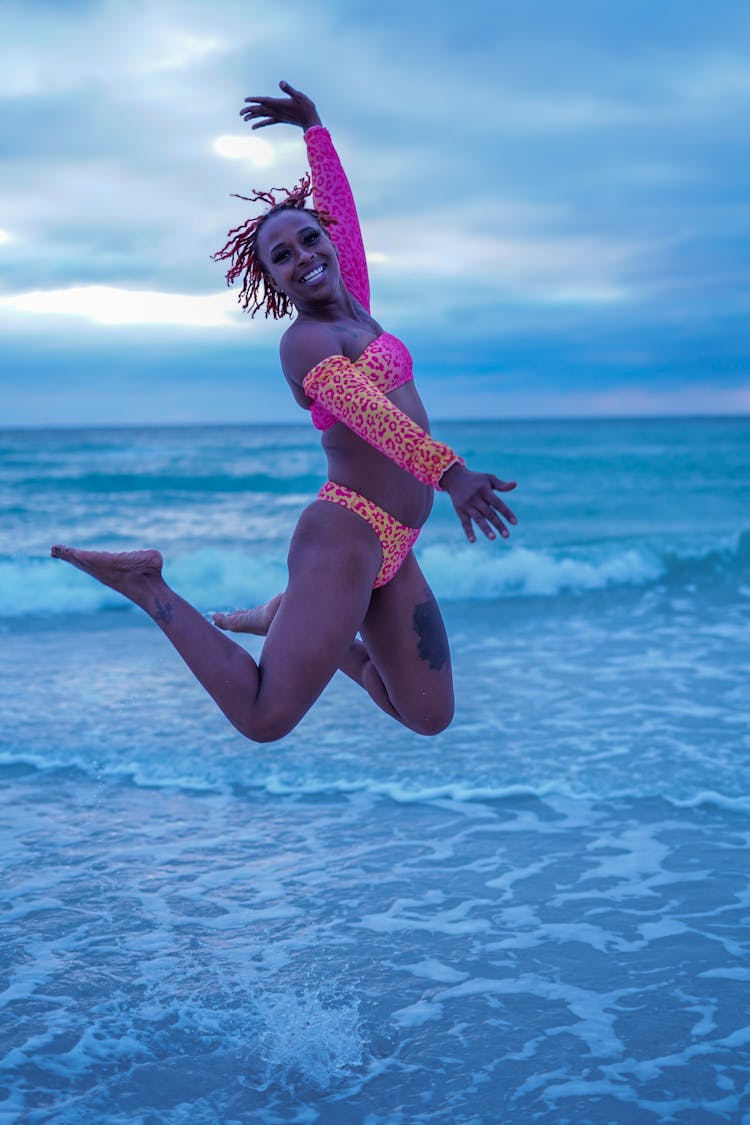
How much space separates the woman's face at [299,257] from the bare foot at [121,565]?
1.11 m

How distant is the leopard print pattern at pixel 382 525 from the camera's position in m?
4.01

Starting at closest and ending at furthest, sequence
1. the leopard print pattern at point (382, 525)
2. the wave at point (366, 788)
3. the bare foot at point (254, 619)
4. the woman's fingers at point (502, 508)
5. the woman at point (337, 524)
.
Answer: the woman's fingers at point (502, 508), the woman at point (337, 524), the leopard print pattern at point (382, 525), the bare foot at point (254, 619), the wave at point (366, 788)

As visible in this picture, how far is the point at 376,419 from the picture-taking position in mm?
3482

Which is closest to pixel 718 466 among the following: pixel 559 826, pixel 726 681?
pixel 726 681

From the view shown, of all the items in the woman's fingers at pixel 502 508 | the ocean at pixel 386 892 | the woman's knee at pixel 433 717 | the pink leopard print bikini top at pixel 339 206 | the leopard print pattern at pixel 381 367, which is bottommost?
the ocean at pixel 386 892

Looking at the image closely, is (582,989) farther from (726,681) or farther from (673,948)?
(726,681)

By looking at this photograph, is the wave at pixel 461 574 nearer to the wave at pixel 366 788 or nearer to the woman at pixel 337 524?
the wave at pixel 366 788

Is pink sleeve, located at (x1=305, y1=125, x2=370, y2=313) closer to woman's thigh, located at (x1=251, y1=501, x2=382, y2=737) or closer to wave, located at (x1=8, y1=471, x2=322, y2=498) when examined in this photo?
woman's thigh, located at (x1=251, y1=501, x2=382, y2=737)

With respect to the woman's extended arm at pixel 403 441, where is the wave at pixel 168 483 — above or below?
above

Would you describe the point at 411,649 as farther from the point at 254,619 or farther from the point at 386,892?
the point at 386,892

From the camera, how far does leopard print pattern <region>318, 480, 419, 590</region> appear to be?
4.01m

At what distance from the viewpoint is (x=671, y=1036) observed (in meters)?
3.98

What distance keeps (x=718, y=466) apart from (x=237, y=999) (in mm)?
39111

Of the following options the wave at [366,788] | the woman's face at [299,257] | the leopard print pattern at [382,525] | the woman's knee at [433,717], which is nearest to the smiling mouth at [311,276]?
the woman's face at [299,257]
